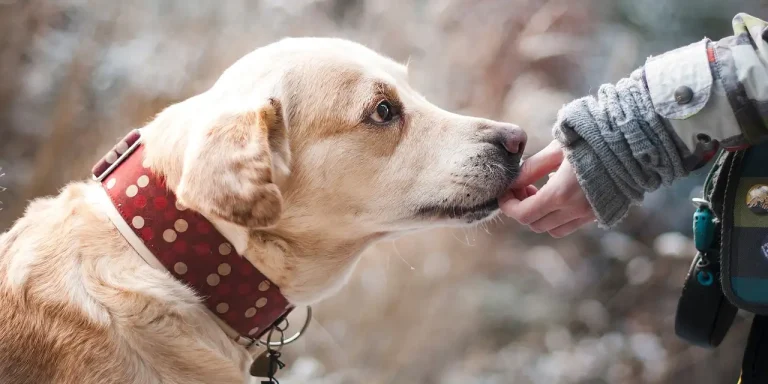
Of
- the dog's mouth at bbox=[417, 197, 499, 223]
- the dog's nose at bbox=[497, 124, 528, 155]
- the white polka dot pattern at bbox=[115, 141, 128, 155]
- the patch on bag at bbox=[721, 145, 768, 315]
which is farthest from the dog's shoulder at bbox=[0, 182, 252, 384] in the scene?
the patch on bag at bbox=[721, 145, 768, 315]

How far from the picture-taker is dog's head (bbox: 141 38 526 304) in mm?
1177

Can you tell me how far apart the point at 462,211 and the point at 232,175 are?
48 centimetres

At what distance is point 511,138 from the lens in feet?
4.08

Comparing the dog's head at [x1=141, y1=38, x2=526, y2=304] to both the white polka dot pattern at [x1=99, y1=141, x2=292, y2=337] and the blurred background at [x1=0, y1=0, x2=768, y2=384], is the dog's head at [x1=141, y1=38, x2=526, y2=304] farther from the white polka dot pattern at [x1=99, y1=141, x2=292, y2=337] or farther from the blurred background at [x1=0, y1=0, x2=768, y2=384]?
the blurred background at [x1=0, y1=0, x2=768, y2=384]

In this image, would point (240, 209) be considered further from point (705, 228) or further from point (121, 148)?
point (705, 228)

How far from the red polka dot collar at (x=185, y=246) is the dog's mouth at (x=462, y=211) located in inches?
13.6

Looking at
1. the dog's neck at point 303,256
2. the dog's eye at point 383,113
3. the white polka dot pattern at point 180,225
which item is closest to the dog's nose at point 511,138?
the dog's eye at point 383,113

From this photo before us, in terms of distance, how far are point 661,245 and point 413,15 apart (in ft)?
3.54

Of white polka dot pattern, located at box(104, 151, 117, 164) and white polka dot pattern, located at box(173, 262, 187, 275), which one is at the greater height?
white polka dot pattern, located at box(104, 151, 117, 164)

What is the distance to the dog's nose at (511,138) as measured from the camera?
124 cm

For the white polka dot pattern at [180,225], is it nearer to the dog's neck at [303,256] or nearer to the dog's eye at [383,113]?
the dog's neck at [303,256]

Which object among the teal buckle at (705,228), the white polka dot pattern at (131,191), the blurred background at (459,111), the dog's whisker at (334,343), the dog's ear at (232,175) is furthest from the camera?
the dog's whisker at (334,343)

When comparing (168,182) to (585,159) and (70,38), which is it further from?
(70,38)

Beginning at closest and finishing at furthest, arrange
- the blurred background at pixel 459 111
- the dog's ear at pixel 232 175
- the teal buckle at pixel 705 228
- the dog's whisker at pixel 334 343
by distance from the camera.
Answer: the dog's ear at pixel 232 175, the teal buckle at pixel 705 228, the blurred background at pixel 459 111, the dog's whisker at pixel 334 343
